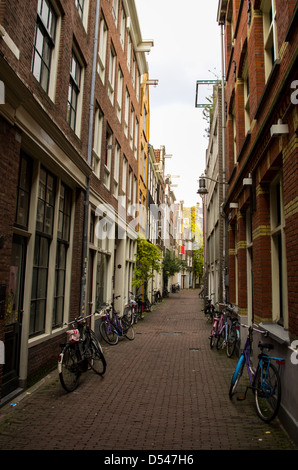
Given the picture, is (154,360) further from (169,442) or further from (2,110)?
(2,110)

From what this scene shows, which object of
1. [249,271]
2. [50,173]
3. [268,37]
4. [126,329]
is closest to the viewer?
[268,37]

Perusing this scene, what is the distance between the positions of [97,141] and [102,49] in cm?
320

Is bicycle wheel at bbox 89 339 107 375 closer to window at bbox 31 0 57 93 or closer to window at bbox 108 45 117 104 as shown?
window at bbox 31 0 57 93

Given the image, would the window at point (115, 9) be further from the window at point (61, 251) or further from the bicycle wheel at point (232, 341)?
the bicycle wheel at point (232, 341)

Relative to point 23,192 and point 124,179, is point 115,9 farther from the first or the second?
point 23,192

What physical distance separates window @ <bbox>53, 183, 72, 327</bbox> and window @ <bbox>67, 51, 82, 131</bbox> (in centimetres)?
174

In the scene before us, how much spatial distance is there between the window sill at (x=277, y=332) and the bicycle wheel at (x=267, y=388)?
15.1 inches

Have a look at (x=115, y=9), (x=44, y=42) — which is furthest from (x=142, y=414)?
(x=115, y=9)

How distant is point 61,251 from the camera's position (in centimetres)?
834

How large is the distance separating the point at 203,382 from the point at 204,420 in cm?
196

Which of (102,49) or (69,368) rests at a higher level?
(102,49)

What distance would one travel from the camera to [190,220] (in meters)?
63.1

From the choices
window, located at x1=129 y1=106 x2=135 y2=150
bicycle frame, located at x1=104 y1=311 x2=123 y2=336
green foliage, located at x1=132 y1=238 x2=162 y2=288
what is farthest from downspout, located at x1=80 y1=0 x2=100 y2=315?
green foliage, located at x1=132 y1=238 x2=162 y2=288

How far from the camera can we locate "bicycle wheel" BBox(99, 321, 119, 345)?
10.5 m
